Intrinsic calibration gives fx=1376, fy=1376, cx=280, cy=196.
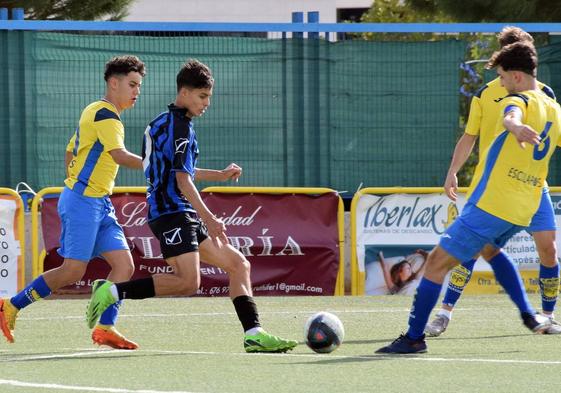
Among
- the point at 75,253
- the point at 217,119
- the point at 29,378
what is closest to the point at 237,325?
the point at 75,253

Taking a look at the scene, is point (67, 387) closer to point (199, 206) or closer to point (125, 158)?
point (199, 206)

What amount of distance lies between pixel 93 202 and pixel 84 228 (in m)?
0.20

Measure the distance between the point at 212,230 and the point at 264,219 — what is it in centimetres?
628

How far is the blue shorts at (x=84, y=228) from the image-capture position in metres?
9.41

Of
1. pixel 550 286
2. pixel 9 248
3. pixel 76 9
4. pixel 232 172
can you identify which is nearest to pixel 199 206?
pixel 232 172

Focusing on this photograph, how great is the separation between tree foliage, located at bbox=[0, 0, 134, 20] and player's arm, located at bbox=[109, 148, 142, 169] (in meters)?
13.4

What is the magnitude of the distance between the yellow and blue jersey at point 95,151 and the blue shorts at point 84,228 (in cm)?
7

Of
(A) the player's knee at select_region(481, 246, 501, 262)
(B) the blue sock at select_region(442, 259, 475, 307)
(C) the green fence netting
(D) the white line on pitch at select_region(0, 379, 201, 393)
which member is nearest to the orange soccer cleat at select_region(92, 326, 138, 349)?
(D) the white line on pitch at select_region(0, 379, 201, 393)

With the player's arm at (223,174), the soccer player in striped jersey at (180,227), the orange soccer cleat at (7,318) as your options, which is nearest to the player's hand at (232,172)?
the player's arm at (223,174)

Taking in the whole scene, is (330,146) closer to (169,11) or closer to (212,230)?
(212,230)

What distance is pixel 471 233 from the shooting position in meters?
8.44

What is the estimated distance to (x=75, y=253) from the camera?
9.42m

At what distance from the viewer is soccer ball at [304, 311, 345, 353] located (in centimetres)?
854

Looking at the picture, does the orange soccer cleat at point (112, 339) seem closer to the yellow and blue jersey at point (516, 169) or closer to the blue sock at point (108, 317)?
the blue sock at point (108, 317)
